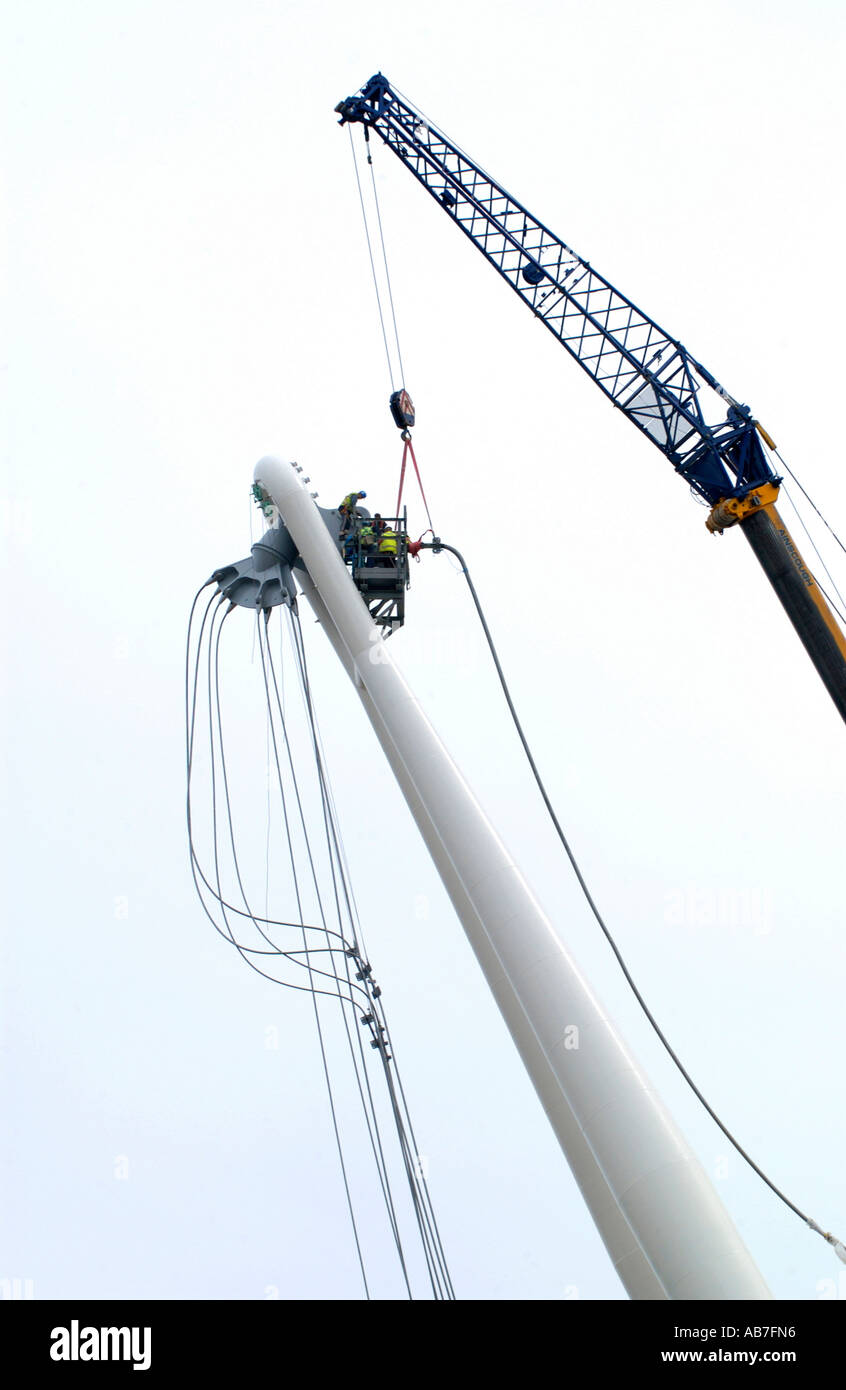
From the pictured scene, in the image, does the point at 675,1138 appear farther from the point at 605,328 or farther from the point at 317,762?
the point at 605,328

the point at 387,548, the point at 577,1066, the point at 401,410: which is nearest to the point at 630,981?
the point at 577,1066

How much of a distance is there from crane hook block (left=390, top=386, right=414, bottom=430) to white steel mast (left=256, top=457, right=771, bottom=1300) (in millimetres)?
15813

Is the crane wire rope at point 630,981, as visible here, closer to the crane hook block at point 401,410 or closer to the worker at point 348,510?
the worker at point 348,510

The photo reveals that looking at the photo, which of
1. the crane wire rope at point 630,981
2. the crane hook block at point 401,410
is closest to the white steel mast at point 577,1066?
A: the crane wire rope at point 630,981

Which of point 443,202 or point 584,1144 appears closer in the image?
point 584,1144

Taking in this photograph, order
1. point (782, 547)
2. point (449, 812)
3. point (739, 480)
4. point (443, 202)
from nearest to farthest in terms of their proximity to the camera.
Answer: point (449, 812) → point (782, 547) → point (739, 480) → point (443, 202)

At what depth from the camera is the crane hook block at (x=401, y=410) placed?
A: 29.3 meters

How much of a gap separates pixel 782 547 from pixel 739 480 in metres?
3.70

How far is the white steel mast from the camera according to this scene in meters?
8.43

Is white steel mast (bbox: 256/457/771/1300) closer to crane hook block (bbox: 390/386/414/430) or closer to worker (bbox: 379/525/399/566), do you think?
worker (bbox: 379/525/399/566)

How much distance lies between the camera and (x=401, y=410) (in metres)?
29.6

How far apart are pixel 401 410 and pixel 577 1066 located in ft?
76.8
